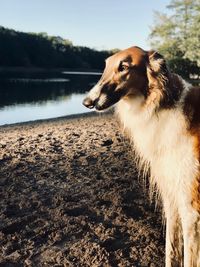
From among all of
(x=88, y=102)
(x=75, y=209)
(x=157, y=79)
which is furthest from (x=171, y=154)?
(x=75, y=209)

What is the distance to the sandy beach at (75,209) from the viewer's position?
4.31 metres

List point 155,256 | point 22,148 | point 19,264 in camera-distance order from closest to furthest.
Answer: point 19,264 < point 155,256 < point 22,148

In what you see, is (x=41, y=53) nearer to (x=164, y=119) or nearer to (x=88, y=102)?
(x=88, y=102)

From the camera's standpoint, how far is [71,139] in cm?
955

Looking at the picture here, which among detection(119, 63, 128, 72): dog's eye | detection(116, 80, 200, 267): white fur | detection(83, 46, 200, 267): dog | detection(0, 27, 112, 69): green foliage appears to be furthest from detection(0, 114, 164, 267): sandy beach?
detection(0, 27, 112, 69): green foliage

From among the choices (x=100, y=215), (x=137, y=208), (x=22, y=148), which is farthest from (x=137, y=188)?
(x=22, y=148)

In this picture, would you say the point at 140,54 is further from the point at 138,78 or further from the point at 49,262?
the point at 49,262

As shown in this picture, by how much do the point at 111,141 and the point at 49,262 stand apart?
17.7 feet

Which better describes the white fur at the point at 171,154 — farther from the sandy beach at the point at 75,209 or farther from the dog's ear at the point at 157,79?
the sandy beach at the point at 75,209

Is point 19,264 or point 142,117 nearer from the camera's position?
point 142,117

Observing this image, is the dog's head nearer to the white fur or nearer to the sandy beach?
the white fur

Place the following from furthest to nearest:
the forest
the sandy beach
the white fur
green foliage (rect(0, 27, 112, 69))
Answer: green foliage (rect(0, 27, 112, 69)), the forest, the sandy beach, the white fur

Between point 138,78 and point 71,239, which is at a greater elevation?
Result: point 138,78

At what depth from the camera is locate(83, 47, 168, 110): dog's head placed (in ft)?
12.3
